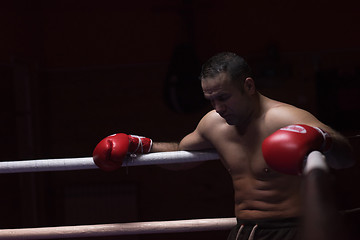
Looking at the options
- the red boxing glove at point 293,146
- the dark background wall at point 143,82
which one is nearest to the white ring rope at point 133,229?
the red boxing glove at point 293,146

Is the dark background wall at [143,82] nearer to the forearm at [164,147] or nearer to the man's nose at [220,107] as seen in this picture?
the forearm at [164,147]

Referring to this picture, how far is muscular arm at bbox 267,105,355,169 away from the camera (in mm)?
1394

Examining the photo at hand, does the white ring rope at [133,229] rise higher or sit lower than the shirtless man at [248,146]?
lower

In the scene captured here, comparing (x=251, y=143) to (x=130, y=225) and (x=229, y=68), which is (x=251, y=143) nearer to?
(x=229, y=68)

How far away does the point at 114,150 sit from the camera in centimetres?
169

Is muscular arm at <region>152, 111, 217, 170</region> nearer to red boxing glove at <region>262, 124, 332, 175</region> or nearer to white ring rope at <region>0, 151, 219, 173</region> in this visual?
white ring rope at <region>0, 151, 219, 173</region>

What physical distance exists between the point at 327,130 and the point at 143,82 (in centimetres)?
358

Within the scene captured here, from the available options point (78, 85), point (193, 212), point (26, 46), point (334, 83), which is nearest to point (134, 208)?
point (193, 212)

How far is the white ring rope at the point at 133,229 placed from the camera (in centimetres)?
164

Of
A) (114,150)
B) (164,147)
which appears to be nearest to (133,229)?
(114,150)

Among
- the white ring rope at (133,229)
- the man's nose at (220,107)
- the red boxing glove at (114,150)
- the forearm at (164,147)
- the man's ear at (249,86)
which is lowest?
the white ring rope at (133,229)

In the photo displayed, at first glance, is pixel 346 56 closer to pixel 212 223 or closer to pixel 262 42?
pixel 262 42

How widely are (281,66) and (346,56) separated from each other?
0.71 m

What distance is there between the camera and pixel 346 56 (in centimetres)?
463
